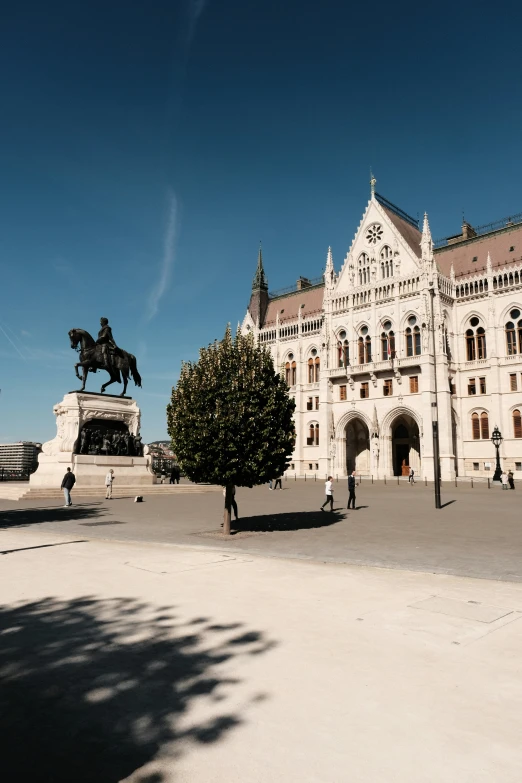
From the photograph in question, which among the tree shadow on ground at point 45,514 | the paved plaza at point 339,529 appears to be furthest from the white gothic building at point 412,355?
the tree shadow on ground at point 45,514

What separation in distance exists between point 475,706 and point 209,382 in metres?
12.2

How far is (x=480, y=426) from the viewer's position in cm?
5356

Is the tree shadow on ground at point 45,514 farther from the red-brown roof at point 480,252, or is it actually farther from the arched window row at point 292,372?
the red-brown roof at point 480,252

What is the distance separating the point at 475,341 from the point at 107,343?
127 ft

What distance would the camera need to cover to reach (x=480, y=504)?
26109mm

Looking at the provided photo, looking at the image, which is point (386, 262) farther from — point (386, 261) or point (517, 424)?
point (517, 424)

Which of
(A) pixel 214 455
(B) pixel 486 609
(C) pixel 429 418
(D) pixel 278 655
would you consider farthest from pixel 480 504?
(C) pixel 429 418

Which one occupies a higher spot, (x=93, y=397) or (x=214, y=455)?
(x=93, y=397)

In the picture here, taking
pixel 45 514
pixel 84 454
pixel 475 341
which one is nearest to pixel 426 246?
pixel 475 341

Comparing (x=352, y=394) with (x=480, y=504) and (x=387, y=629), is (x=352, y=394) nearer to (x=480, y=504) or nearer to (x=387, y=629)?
(x=480, y=504)

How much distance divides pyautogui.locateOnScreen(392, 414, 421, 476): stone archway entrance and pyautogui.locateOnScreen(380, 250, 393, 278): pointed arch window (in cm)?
1641

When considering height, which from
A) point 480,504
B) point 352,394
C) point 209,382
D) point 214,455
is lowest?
point 480,504

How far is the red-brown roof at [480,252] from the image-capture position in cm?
5579

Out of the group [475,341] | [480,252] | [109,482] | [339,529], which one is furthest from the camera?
[480,252]
